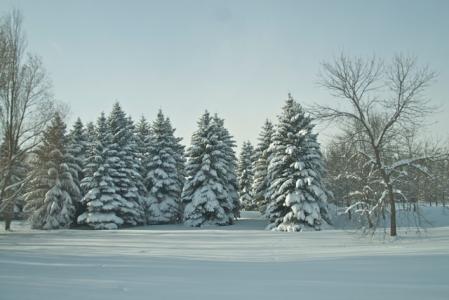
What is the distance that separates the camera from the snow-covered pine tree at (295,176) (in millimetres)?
32875

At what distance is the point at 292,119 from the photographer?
35.3 meters

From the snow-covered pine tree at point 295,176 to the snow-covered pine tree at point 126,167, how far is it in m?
13.1

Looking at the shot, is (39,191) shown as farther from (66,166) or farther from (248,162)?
(248,162)

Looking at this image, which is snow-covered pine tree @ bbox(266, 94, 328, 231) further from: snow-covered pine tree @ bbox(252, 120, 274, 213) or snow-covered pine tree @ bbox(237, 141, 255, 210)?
snow-covered pine tree @ bbox(237, 141, 255, 210)

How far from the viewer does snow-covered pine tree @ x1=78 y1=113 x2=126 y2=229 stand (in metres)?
37.7

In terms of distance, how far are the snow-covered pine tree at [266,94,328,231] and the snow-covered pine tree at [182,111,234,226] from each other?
18.1ft

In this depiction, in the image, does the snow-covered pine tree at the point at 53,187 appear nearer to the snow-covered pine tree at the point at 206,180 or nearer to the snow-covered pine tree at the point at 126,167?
the snow-covered pine tree at the point at 126,167

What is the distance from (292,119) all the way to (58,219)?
22323mm

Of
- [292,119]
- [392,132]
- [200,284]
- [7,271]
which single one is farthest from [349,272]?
[292,119]

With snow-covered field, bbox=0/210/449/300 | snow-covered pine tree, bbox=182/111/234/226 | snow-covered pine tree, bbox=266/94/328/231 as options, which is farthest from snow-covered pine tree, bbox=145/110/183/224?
snow-covered field, bbox=0/210/449/300

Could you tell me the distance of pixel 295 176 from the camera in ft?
112

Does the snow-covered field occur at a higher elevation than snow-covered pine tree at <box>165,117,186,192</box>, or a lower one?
lower

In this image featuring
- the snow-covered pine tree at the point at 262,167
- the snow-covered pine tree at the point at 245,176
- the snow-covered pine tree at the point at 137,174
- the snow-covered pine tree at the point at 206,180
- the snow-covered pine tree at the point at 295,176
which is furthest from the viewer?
the snow-covered pine tree at the point at 245,176

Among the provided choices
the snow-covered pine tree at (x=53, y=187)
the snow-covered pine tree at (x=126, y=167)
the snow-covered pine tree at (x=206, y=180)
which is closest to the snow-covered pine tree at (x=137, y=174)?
the snow-covered pine tree at (x=126, y=167)
